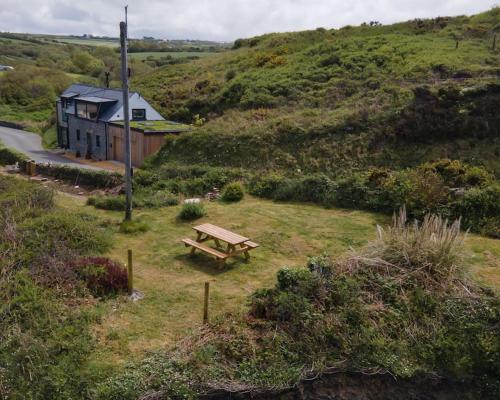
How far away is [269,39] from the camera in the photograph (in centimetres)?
4216

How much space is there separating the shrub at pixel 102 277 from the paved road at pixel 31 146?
56.5 feet

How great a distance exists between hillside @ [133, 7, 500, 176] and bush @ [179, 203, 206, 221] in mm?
5337

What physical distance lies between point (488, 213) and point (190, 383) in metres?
9.95

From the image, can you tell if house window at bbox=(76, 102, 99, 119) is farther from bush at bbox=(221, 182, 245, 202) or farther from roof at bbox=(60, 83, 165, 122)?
bush at bbox=(221, 182, 245, 202)

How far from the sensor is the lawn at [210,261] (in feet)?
27.3

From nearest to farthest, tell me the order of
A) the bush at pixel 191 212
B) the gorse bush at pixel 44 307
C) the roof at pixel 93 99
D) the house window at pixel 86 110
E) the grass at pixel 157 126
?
1. the gorse bush at pixel 44 307
2. the bush at pixel 191 212
3. the grass at pixel 157 126
4. the roof at pixel 93 99
5. the house window at pixel 86 110

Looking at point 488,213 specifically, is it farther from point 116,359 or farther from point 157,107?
point 157,107

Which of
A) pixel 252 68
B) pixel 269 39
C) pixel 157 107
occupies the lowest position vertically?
pixel 157 107

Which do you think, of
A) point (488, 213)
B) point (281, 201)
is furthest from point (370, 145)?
point (488, 213)

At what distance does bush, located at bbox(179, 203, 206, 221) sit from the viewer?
14594 millimetres

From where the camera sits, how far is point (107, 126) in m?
28.7

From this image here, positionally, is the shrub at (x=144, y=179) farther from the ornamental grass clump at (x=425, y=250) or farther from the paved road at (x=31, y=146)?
the ornamental grass clump at (x=425, y=250)

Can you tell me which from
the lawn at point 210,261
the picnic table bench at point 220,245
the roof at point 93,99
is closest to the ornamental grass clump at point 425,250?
the lawn at point 210,261

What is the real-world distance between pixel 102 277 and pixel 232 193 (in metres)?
7.70
